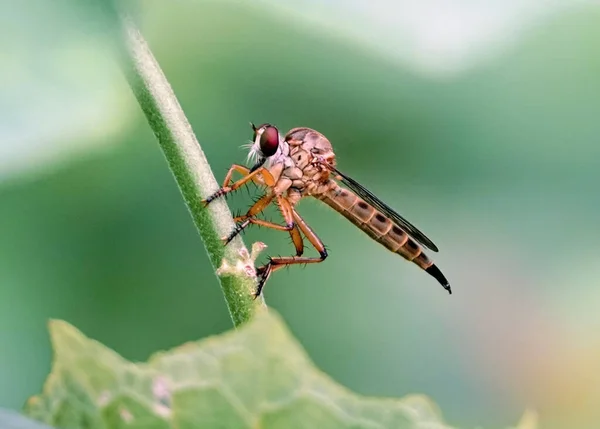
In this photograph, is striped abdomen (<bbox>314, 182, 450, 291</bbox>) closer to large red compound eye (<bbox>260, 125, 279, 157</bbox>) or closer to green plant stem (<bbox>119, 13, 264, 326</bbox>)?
large red compound eye (<bbox>260, 125, 279, 157</bbox>)

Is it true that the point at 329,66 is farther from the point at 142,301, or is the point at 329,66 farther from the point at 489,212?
the point at 142,301

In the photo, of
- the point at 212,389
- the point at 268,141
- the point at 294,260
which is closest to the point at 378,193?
the point at 268,141

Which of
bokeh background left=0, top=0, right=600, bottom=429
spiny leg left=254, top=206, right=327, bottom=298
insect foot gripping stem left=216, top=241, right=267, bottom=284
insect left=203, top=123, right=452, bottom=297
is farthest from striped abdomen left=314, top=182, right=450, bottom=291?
insect foot gripping stem left=216, top=241, right=267, bottom=284

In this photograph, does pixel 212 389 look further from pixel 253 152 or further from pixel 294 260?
pixel 253 152

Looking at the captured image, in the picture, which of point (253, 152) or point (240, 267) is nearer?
point (240, 267)

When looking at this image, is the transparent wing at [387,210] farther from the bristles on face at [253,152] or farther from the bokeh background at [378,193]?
the bokeh background at [378,193]

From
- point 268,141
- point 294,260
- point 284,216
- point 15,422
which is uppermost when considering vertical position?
point 268,141

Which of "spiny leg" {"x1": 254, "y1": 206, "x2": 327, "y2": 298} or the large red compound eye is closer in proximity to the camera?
"spiny leg" {"x1": 254, "y1": 206, "x2": 327, "y2": 298}
